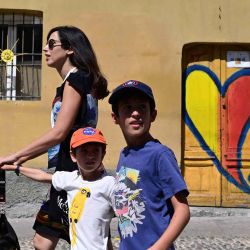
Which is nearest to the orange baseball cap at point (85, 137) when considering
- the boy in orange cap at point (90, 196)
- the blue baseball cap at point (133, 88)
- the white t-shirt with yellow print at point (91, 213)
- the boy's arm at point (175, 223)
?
the boy in orange cap at point (90, 196)

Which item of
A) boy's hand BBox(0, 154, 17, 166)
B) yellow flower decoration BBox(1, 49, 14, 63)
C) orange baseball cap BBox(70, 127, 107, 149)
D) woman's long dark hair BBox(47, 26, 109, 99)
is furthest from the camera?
yellow flower decoration BBox(1, 49, 14, 63)

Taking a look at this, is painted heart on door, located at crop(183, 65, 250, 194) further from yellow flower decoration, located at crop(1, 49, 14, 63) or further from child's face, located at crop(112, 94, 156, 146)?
child's face, located at crop(112, 94, 156, 146)

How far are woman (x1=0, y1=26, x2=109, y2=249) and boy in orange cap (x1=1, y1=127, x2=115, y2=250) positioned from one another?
0.27 metres

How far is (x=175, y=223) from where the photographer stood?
219 centimetres

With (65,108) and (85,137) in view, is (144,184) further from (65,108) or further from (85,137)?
(65,108)

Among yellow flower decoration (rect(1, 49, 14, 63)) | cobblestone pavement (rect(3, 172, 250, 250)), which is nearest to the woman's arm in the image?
cobblestone pavement (rect(3, 172, 250, 250))

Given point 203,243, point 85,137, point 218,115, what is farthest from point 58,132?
point 218,115

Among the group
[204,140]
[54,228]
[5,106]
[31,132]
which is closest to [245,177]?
[204,140]

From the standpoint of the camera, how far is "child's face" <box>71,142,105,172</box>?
286cm

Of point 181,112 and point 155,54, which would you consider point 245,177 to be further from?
point 155,54

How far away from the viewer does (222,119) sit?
23.6 feet

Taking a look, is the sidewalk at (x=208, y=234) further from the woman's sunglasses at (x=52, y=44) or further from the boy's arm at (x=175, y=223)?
the boy's arm at (x=175, y=223)

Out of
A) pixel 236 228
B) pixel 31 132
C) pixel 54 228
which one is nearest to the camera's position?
pixel 54 228

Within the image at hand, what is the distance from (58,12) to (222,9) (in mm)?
2253
